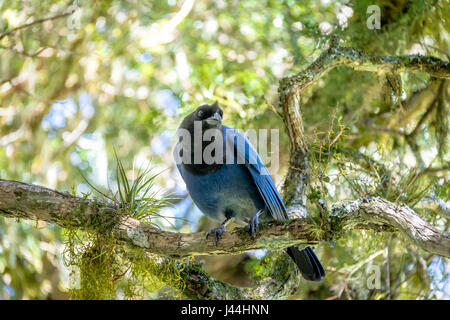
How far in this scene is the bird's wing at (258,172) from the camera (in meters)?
4.18

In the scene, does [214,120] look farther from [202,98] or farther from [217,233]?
[202,98]

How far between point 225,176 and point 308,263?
1.08 m

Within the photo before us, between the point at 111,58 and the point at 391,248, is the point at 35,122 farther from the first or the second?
the point at 391,248

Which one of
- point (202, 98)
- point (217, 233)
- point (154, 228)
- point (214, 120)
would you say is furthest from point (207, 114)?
point (202, 98)

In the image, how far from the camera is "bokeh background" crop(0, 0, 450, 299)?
18.8 feet

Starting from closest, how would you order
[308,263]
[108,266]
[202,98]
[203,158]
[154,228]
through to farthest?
[154,228] → [108,266] → [308,263] → [203,158] → [202,98]

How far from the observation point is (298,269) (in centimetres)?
446

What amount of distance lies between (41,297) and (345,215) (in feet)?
16.3

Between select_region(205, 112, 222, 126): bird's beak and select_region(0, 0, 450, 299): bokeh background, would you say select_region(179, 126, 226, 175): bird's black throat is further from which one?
select_region(0, 0, 450, 299): bokeh background

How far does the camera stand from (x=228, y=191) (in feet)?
14.4

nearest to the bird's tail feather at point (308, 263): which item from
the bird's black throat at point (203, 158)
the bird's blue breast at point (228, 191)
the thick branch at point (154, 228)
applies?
the bird's blue breast at point (228, 191)

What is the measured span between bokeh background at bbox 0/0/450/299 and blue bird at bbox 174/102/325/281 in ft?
1.51

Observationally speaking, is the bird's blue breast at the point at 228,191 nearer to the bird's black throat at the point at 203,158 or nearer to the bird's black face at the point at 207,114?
the bird's black throat at the point at 203,158
